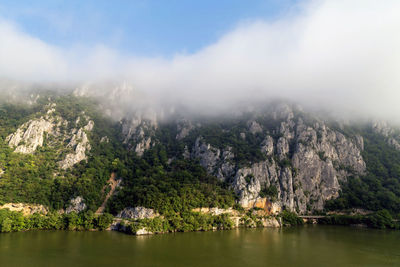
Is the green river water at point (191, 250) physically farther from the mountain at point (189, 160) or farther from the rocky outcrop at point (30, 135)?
the rocky outcrop at point (30, 135)

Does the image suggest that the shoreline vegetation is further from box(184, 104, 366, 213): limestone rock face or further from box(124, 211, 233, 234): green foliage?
box(184, 104, 366, 213): limestone rock face

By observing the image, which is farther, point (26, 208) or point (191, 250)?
point (26, 208)

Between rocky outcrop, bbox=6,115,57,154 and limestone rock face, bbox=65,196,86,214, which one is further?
rocky outcrop, bbox=6,115,57,154

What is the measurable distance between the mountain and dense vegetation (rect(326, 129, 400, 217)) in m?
0.46

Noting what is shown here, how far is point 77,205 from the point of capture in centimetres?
9075

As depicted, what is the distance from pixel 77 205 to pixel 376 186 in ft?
439

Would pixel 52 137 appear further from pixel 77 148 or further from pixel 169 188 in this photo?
pixel 169 188

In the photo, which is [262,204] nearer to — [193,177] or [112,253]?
[193,177]

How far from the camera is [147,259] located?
48.9 m

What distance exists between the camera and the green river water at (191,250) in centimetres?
4800

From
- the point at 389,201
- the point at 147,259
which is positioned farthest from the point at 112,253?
the point at 389,201

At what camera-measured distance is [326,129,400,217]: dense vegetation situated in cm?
11169

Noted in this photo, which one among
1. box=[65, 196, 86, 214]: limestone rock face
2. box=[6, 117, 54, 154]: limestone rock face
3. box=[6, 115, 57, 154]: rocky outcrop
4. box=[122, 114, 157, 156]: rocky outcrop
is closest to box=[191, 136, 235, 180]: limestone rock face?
box=[122, 114, 157, 156]: rocky outcrop

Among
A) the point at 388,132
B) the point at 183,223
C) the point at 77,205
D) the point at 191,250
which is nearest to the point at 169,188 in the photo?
the point at 183,223
